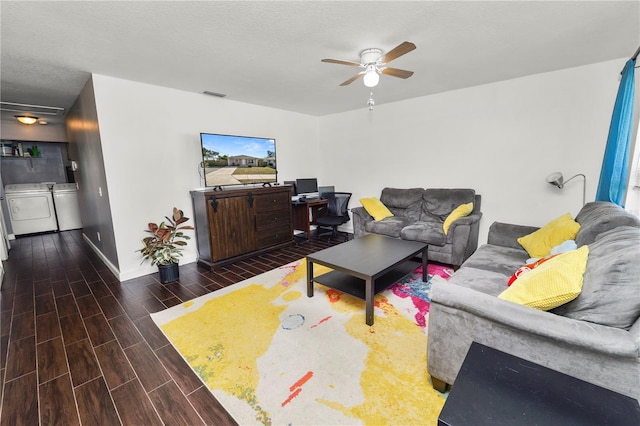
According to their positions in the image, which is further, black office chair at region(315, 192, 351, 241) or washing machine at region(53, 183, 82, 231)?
washing machine at region(53, 183, 82, 231)

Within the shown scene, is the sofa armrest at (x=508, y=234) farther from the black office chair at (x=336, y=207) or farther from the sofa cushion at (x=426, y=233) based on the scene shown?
the black office chair at (x=336, y=207)

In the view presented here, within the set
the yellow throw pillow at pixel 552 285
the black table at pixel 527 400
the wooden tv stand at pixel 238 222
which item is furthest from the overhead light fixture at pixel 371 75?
the black table at pixel 527 400

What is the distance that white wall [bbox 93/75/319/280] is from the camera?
3.10m

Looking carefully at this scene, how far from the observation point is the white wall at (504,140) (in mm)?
3021

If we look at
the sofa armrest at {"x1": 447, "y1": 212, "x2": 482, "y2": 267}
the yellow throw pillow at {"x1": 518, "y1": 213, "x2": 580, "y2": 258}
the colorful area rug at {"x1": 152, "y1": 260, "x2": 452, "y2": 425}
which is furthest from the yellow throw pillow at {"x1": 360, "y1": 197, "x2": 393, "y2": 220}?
the yellow throw pillow at {"x1": 518, "y1": 213, "x2": 580, "y2": 258}

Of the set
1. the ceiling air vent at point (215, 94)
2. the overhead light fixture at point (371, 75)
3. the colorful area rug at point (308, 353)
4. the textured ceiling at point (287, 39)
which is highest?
the ceiling air vent at point (215, 94)

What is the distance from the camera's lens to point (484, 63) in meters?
2.86

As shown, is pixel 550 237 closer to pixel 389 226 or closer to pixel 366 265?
pixel 366 265

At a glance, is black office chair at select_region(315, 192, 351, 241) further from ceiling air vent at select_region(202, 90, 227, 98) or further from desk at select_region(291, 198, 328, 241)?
ceiling air vent at select_region(202, 90, 227, 98)

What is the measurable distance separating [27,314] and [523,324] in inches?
156

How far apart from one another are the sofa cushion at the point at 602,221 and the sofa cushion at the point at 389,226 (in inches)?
75.5

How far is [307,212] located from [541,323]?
3849 mm

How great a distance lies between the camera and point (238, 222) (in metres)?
3.76

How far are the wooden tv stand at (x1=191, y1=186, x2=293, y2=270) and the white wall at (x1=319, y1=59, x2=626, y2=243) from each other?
1.93 metres
